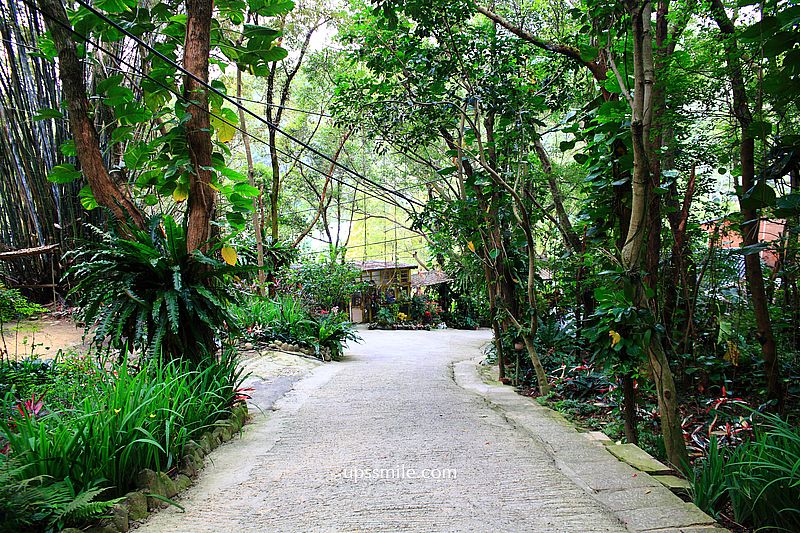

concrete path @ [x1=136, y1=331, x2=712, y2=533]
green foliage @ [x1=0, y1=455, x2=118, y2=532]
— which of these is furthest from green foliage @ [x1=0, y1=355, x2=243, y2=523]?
concrete path @ [x1=136, y1=331, x2=712, y2=533]

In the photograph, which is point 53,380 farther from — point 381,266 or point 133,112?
point 381,266

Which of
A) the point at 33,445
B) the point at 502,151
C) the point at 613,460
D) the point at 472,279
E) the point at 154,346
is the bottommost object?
the point at 613,460

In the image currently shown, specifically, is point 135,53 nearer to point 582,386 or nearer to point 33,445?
point 33,445

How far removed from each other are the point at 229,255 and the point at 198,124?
885mm

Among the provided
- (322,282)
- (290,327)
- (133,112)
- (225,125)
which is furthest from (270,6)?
(322,282)

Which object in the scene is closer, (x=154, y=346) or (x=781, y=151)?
(x=781, y=151)

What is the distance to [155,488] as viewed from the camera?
7.39 ft

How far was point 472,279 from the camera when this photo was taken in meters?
6.55

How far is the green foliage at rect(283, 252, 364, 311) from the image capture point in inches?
457

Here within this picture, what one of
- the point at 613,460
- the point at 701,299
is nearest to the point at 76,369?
the point at 613,460

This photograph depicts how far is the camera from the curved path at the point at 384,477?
2139 mm

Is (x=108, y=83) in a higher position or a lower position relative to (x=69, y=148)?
higher

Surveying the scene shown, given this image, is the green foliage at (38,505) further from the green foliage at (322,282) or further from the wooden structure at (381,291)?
the wooden structure at (381,291)

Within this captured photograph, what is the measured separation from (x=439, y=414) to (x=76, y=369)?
247 centimetres
